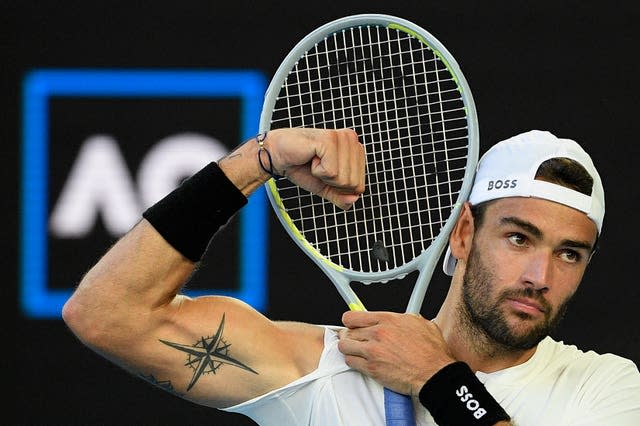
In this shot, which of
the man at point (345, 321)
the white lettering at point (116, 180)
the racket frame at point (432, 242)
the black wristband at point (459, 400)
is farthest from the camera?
the white lettering at point (116, 180)

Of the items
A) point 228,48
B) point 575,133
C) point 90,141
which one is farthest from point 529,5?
point 90,141

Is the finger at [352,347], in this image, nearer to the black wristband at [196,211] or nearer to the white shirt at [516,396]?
the white shirt at [516,396]

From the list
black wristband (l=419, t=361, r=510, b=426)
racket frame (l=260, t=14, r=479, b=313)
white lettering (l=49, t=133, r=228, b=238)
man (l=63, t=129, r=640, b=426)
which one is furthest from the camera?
white lettering (l=49, t=133, r=228, b=238)

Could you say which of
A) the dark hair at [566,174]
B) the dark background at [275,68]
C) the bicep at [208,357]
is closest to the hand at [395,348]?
the bicep at [208,357]

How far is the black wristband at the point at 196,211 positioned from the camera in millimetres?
2672

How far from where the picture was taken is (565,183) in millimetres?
2738

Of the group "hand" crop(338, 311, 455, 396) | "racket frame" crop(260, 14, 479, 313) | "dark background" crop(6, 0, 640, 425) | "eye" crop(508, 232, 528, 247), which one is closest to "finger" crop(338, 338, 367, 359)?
"hand" crop(338, 311, 455, 396)

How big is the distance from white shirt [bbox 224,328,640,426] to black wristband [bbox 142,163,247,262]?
0.31 m

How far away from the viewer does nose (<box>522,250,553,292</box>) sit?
8.66 feet

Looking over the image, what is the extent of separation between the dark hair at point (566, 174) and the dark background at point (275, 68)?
1.13 meters

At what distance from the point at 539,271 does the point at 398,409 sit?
0.36 meters

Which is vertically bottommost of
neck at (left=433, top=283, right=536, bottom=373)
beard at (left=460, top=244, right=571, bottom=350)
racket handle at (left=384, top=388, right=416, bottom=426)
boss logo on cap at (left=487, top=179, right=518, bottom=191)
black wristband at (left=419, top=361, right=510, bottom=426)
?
racket handle at (left=384, top=388, right=416, bottom=426)

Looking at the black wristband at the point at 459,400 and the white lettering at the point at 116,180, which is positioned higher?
the white lettering at the point at 116,180

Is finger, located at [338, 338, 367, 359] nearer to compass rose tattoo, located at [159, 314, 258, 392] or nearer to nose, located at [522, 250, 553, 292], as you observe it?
compass rose tattoo, located at [159, 314, 258, 392]
